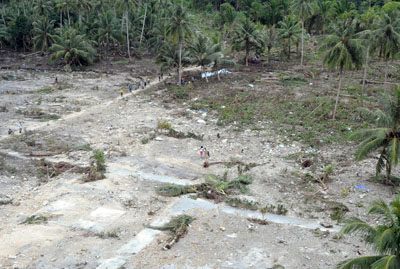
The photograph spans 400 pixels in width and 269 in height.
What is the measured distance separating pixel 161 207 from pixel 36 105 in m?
18.3

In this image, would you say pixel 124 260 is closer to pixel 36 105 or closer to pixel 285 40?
pixel 36 105

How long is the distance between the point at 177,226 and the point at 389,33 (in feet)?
64.0

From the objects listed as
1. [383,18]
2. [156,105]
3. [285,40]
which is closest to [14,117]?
[156,105]

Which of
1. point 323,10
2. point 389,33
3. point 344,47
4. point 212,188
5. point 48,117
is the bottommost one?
point 212,188

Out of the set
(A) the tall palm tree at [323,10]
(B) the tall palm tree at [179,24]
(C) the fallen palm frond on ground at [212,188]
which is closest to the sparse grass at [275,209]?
(C) the fallen palm frond on ground at [212,188]

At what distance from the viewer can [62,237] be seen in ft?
43.7

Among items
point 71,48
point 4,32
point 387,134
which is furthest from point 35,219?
point 4,32

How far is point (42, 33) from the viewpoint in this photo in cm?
4675

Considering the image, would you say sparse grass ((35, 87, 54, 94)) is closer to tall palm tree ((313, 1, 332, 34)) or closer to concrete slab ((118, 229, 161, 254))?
concrete slab ((118, 229, 161, 254))

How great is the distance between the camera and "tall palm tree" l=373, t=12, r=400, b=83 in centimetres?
2508

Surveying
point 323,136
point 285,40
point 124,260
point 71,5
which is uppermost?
point 71,5

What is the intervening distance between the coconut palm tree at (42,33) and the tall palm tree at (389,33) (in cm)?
3506

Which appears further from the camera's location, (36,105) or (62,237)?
(36,105)

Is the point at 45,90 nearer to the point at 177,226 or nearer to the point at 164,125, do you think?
the point at 164,125
